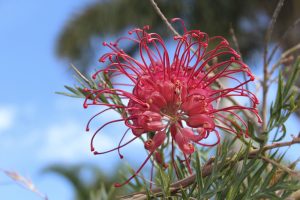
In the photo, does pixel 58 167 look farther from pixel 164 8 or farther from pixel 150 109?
pixel 150 109

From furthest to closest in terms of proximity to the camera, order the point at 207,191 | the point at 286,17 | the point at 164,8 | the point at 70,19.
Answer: the point at 70,19, the point at 164,8, the point at 286,17, the point at 207,191

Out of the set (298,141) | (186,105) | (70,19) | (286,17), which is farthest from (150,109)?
(70,19)

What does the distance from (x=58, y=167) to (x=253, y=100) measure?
6672mm

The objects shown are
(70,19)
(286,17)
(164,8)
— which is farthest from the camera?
(70,19)

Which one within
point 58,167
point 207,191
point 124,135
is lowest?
point 207,191

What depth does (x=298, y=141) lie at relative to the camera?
0.63 m

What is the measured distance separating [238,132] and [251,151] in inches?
1.3

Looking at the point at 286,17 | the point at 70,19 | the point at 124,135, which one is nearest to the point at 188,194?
the point at 124,135

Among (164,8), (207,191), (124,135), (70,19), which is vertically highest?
(70,19)

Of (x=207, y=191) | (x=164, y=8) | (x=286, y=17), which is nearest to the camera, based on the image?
(x=207, y=191)

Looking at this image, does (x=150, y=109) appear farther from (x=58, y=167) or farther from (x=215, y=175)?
(x=58, y=167)

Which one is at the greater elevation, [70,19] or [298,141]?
[70,19]

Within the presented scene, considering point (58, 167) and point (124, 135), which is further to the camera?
point (58, 167)

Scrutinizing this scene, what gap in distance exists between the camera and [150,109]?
0.64 metres
